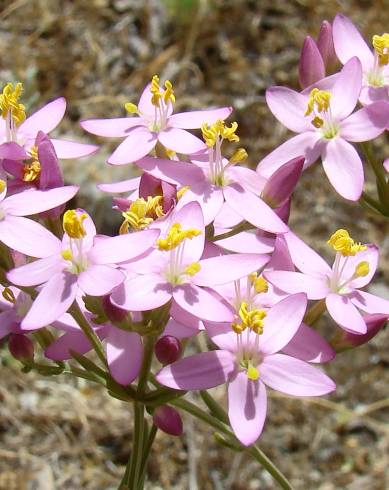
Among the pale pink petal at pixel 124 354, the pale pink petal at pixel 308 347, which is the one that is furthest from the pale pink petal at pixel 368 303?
the pale pink petal at pixel 124 354

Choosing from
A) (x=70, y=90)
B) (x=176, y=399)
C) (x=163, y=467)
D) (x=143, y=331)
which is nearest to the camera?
(x=143, y=331)

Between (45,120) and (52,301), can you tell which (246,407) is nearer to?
(52,301)

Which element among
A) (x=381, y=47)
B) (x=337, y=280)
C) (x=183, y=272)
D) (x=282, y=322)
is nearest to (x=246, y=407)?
(x=282, y=322)

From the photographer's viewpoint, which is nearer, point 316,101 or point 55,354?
point 55,354

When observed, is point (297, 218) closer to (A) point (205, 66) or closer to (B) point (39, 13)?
(A) point (205, 66)

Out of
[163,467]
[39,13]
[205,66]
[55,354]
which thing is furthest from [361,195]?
[39,13]

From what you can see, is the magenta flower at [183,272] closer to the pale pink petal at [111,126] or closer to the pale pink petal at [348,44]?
the pale pink petal at [111,126]
